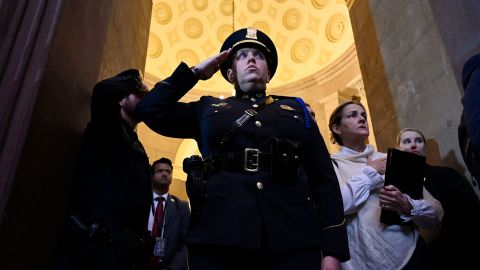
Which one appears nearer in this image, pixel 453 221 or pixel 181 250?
pixel 453 221

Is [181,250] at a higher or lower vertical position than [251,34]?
lower

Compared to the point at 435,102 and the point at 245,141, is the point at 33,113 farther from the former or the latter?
the point at 435,102

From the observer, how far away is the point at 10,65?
1495mm

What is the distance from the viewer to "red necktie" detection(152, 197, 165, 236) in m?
3.41

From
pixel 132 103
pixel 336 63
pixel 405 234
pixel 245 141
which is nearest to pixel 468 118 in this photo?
pixel 245 141

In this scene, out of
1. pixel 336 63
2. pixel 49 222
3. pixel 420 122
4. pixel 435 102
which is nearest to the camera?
pixel 49 222

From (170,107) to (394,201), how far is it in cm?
128

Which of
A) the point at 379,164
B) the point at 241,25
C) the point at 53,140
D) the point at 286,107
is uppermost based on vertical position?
the point at 241,25

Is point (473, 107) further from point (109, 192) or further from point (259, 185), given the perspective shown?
point (109, 192)

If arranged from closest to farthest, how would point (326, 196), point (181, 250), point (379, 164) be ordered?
point (326, 196) < point (379, 164) < point (181, 250)

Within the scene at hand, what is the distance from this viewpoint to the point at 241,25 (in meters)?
11.7

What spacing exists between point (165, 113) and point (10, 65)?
2.01 ft

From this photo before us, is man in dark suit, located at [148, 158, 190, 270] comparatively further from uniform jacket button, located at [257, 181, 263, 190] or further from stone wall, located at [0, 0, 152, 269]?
uniform jacket button, located at [257, 181, 263, 190]

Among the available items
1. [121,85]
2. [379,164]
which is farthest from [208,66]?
[379,164]
